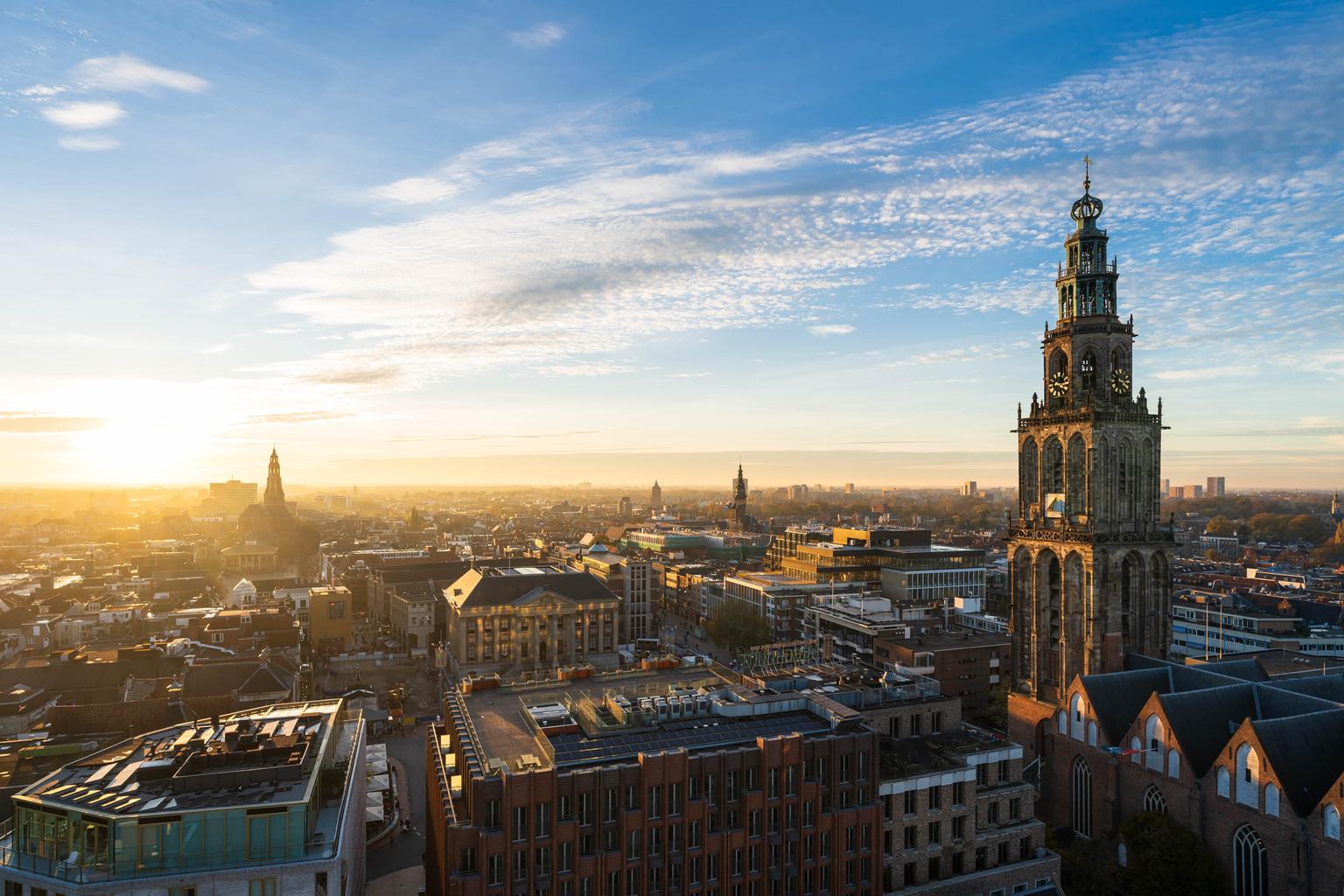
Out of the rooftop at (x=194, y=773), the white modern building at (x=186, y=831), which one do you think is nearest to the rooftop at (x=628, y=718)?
the white modern building at (x=186, y=831)

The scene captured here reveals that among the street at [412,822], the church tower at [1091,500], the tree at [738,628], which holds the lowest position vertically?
the street at [412,822]

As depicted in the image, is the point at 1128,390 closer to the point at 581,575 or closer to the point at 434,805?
the point at 434,805

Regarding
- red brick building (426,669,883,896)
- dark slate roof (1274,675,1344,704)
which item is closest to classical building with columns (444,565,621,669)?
red brick building (426,669,883,896)

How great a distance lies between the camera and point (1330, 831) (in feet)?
143

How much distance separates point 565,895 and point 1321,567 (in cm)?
21511

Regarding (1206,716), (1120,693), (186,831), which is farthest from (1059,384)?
(186,831)

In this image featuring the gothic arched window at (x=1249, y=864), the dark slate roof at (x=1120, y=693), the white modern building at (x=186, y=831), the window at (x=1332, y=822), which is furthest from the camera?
the dark slate roof at (x=1120, y=693)

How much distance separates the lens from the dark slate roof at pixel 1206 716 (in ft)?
171

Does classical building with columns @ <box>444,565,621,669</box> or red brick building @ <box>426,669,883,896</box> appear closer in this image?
red brick building @ <box>426,669,883,896</box>

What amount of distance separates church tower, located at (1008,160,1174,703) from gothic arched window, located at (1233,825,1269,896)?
1478 cm

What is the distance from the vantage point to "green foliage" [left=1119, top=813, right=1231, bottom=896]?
1911 inches

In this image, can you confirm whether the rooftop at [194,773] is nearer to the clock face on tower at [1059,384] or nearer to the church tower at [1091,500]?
the church tower at [1091,500]

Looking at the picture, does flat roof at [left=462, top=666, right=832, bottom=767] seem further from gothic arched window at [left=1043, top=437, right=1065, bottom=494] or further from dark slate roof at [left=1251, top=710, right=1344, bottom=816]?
gothic arched window at [left=1043, top=437, right=1065, bottom=494]

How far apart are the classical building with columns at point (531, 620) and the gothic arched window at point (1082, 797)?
6684 cm
